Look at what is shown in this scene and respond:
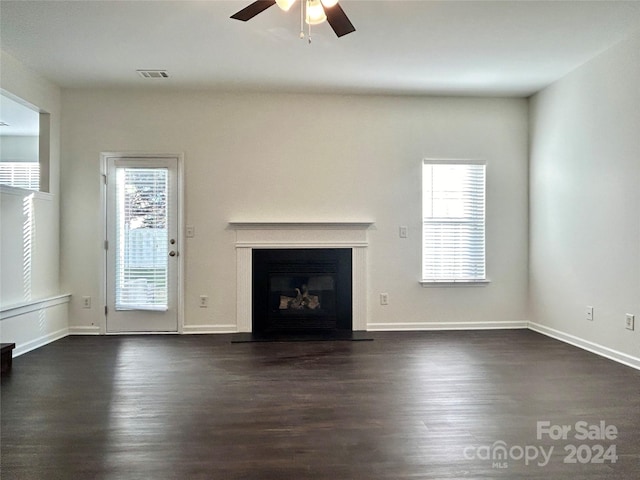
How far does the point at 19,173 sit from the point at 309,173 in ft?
15.5

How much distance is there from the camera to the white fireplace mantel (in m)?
4.60

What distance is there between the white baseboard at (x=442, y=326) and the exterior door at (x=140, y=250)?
240cm

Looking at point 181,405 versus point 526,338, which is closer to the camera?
point 181,405

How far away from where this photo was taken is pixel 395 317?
4734 millimetres

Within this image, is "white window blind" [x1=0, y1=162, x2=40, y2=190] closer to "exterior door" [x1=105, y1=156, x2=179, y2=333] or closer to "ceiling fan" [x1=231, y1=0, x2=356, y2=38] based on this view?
"exterior door" [x1=105, y1=156, x2=179, y2=333]

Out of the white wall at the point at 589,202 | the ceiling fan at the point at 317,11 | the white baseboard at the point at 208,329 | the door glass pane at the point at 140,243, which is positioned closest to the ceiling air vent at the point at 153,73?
the door glass pane at the point at 140,243

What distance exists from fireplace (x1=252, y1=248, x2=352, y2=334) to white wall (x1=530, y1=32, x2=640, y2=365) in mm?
2276

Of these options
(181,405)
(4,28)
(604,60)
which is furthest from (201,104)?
(604,60)

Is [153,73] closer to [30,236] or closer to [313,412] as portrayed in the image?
[30,236]

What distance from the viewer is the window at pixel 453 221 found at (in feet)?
15.7

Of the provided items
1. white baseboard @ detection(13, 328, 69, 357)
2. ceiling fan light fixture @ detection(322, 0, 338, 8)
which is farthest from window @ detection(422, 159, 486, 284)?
white baseboard @ detection(13, 328, 69, 357)

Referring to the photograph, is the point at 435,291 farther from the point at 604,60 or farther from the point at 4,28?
the point at 4,28

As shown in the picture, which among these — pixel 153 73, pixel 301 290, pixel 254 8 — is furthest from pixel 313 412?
pixel 153 73

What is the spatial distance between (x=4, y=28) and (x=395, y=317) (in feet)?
15.2
